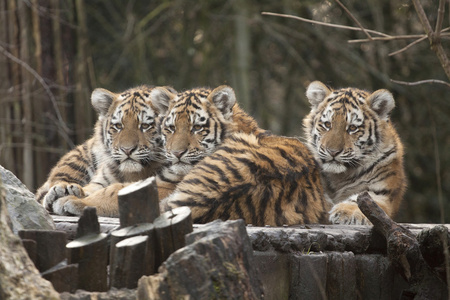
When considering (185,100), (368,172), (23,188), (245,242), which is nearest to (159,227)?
(245,242)

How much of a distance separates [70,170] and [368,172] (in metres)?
2.68

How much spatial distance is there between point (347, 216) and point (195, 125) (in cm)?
137

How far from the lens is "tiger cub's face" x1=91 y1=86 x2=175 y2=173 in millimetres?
5422

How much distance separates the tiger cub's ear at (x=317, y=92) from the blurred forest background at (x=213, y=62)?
7.48 ft

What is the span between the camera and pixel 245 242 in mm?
2908

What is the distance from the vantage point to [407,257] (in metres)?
3.83

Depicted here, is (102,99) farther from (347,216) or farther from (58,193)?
(347,216)

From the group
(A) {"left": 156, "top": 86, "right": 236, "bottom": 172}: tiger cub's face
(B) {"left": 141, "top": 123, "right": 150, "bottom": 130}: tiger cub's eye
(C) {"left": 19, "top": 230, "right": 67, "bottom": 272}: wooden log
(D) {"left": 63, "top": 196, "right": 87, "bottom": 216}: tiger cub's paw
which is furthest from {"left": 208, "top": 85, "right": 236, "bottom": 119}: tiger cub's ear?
(C) {"left": 19, "top": 230, "right": 67, "bottom": 272}: wooden log

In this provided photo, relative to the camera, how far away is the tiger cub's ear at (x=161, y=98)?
18.1ft

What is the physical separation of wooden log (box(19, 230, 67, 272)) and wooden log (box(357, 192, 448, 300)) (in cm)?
177

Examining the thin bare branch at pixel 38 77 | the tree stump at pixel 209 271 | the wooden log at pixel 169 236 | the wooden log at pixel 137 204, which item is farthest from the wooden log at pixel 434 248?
the thin bare branch at pixel 38 77

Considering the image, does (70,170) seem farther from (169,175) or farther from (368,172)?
(368,172)

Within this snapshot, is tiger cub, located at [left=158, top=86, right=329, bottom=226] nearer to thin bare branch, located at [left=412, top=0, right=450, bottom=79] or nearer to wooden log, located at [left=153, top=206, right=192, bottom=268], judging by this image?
wooden log, located at [left=153, top=206, right=192, bottom=268]

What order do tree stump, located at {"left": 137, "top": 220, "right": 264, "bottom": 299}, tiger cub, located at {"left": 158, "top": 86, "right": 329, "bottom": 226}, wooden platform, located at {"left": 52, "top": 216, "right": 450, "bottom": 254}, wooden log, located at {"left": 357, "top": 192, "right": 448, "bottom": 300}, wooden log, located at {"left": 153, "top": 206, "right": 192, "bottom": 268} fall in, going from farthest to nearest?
tiger cub, located at {"left": 158, "top": 86, "right": 329, "bottom": 226}, wooden log, located at {"left": 357, "top": 192, "right": 448, "bottom": 300}, wooden platform, located at {"left": 52, "top": 216, "right": 450, "bottom": 254}, wooden log, located at {"left": 153, "top": 206, "right": 192, "bottom": 268}, tree stump, located at {"left": 137, "top": 220, "right": 264, "bottom": 299}
